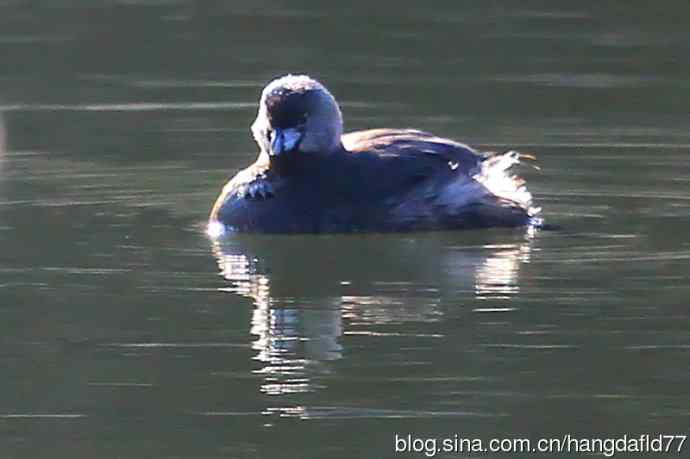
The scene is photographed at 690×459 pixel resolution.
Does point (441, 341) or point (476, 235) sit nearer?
point (441, 341)

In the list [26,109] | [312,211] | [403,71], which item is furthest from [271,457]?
[403,71]

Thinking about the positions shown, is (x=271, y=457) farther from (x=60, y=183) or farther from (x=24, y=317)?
(x=60, y=183)

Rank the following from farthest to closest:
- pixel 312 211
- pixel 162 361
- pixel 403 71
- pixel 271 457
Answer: pixel 403 71 → pixel 312 211 → pixel 162 361 → pixel 271 457

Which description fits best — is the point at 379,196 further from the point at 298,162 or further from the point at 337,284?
the point at 337,284

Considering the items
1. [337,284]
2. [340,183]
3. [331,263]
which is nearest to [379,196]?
[340,183]

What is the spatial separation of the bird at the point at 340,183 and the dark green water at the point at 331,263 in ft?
0.46

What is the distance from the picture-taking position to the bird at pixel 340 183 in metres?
11.8

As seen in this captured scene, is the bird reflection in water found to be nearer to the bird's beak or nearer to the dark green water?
the dark green water

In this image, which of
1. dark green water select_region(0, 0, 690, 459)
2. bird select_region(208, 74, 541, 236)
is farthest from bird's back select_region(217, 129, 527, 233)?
dark green water select_region(0, 0, 690, 459)

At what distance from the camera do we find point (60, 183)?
13289 mm

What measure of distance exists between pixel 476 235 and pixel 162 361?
3118 millimetres

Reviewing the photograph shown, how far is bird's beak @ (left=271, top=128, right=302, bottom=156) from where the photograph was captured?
1186 centimetres

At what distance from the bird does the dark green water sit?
0.14 m

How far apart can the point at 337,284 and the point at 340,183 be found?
4.24 feet
